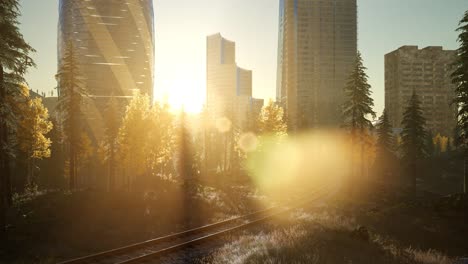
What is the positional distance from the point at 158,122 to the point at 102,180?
4916 cm

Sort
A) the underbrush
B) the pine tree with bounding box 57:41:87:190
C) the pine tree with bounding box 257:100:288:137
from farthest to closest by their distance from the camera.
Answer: the pine tree with bounding box 257:100:288:137 < the pine tree with bounding box 57:41:87:190 < the underbrush

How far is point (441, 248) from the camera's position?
19.6 meters

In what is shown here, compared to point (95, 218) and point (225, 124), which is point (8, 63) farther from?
point (225, 124)

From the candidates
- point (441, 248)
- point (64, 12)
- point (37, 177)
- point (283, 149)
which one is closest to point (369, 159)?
point (283, 149)

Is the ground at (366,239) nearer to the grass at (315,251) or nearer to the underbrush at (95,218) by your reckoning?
the grass at (315,251)

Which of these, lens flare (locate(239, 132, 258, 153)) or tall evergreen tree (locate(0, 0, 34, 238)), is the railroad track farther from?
lens flare (locate(239, 132, 258, 153))

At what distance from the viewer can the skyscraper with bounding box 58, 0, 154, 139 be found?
17975cm

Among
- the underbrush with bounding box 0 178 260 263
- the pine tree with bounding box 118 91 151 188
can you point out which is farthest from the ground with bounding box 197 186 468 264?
the pine tree with bounding box 118 91 151 188

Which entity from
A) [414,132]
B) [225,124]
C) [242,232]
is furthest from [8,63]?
[414,132]

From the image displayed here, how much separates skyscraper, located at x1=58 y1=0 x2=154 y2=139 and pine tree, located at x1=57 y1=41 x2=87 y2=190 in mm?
146561

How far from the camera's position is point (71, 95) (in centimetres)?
3550

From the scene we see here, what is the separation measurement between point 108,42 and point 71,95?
527ft

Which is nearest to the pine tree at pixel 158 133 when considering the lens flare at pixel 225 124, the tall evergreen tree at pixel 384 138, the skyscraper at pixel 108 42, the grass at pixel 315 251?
the lens flare at pixel 225 124

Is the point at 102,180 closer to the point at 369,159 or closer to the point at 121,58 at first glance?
the point at 369,159
